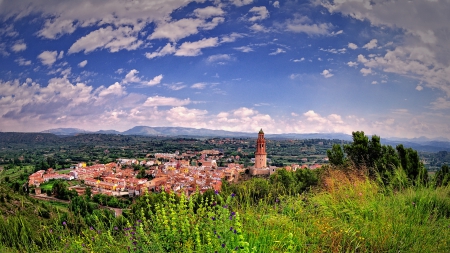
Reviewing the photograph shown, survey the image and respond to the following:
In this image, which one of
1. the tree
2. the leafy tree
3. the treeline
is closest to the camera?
the leafy tree

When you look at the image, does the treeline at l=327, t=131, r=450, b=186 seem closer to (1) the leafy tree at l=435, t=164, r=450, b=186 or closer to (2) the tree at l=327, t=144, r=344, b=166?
(2) the tree at l=327, t=144, r=344, b=166

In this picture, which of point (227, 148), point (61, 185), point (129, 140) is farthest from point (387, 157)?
point (129, 140)

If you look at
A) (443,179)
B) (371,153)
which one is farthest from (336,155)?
(443,179)

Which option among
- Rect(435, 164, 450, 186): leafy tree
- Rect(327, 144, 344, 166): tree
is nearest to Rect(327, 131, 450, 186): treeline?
Rect(327, 144, 344, 166): tree

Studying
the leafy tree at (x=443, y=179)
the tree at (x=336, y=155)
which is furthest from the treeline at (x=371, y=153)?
the leafy tree at (x=443, y=179)

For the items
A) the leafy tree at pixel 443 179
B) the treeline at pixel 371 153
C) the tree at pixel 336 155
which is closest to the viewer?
the leafy tree at pixel 443 179

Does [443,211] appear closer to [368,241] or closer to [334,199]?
[334,199]

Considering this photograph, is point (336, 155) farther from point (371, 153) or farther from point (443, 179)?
point (443, 179)

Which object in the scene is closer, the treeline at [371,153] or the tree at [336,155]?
the treeline at [371,153]

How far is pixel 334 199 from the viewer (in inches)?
141

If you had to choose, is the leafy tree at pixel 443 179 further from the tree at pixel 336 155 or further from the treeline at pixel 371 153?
the tree at pixel 336 155

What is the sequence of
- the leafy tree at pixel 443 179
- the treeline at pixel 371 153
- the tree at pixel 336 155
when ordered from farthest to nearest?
the tree at pixel 336 155, the treeline at pixel 371 153, the leafy tree at pixel 443 179

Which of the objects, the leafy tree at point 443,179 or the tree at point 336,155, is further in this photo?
the tree at point 336,155

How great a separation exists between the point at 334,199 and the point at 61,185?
4822 cm
